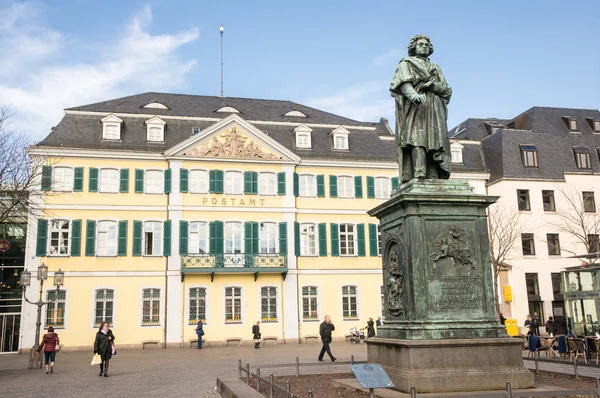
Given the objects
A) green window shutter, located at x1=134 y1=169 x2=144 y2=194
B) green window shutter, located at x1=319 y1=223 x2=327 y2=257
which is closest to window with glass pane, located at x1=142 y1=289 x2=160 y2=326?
green window shutter, located at x1=134 y1=169 x2=144 y2=194

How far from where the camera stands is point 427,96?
9.92 meters

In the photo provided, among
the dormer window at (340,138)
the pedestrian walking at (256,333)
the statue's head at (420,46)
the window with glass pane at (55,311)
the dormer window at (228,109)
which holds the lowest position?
the pedestrian walking at (256,333)

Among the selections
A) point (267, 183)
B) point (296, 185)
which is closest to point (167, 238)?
point (267, 183)

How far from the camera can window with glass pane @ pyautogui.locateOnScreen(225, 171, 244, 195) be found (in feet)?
108

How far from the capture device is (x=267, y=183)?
33438 millimetres

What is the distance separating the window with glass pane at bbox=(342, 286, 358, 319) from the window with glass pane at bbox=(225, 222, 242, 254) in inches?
251

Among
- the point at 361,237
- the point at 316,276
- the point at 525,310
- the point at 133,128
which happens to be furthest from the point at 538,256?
the point at 133,128

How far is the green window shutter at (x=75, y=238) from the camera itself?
3039 cm

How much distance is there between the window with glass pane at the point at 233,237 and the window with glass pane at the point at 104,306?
248 inches

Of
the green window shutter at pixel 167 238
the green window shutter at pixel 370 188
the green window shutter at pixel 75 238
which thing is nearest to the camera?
the green window shutter at pixel 75 238

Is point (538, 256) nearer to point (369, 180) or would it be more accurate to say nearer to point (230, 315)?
point (369, 180)

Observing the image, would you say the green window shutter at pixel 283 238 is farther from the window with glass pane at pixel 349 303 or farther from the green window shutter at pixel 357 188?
the green window shutter at pixel 357 188

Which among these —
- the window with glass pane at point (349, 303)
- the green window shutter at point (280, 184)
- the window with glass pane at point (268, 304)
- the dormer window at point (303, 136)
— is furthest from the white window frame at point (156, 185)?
the window with glass pane at point (349, 303)

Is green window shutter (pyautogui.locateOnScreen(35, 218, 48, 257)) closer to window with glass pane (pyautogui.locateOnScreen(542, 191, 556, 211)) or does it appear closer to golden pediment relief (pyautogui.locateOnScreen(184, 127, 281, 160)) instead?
golden pediment relief (pyautogui.locateOnScreen(184, 127, 281, 160))
